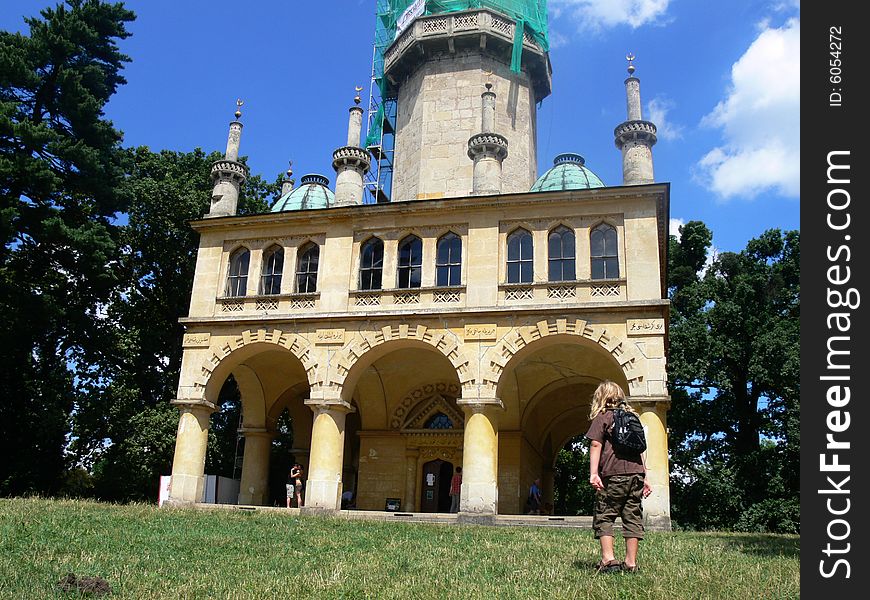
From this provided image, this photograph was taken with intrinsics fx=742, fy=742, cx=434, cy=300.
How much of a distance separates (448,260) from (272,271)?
598 cm

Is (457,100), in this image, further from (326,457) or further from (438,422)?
(326,457)

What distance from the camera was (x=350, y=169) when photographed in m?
24.7

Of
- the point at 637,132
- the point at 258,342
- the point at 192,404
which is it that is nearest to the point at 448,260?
the point at 258,342

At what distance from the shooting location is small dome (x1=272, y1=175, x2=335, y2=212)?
83.9 feet

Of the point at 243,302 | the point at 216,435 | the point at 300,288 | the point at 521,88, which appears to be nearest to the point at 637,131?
the point at 521,88

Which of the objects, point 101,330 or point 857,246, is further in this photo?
point 101,330

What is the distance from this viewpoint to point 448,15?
28141 mm

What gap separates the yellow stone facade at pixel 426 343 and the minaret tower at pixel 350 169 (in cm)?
119

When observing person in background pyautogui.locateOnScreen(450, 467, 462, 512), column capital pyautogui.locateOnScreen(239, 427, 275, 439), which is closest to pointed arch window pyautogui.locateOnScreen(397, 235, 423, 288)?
person in background pyautogui.locateOnScreen(450, 467, 462, 512)

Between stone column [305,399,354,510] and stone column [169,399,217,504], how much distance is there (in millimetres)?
3644

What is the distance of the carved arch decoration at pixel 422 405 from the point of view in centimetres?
2621

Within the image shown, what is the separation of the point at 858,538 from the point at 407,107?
2571 cm

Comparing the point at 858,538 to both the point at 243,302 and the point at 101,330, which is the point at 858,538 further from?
the point at 101,330

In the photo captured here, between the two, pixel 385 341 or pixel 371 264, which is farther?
pixel 371 264
